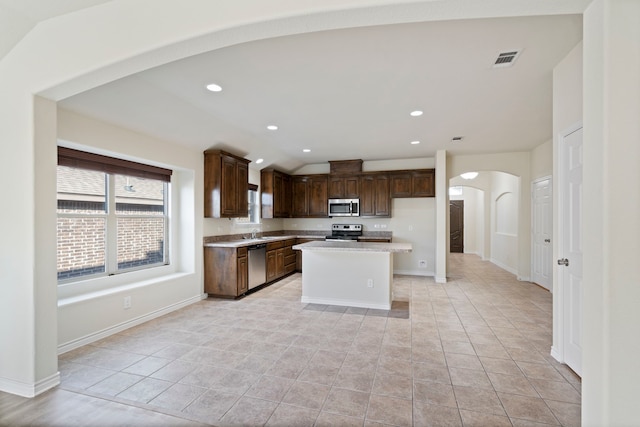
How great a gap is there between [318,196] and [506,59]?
4.99m

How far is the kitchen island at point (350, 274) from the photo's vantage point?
4.19m

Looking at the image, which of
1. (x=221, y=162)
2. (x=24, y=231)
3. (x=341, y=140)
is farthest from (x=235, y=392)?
(x=341, y=140)

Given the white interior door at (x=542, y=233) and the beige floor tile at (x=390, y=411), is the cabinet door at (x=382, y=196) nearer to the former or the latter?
the white interior door at (x=542, y=233)

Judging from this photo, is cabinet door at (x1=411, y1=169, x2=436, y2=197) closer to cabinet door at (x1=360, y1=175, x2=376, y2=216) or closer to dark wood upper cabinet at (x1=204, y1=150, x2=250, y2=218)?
cabinet door at (x1=360, y1=175, x2=376, y2=216)

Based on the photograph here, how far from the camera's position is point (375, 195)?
21.8 feet

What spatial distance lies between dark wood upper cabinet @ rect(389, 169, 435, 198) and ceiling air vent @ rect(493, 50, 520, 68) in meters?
3.84

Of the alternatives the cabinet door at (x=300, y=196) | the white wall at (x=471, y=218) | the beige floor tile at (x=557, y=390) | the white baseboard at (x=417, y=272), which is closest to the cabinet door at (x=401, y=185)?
the white baseboard at (x=417, y=272)

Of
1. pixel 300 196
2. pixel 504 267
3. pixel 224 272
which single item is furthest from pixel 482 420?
pixel 504 267

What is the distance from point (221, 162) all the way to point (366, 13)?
3777mm

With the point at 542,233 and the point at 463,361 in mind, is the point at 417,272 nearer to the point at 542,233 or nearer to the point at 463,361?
the point at 542,233

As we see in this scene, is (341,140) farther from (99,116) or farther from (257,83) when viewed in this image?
(99,116)

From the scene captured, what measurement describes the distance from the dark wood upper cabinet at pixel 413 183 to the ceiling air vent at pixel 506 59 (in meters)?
3.84

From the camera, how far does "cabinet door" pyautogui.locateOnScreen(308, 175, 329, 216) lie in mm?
7004

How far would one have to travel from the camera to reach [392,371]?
8.07ft
